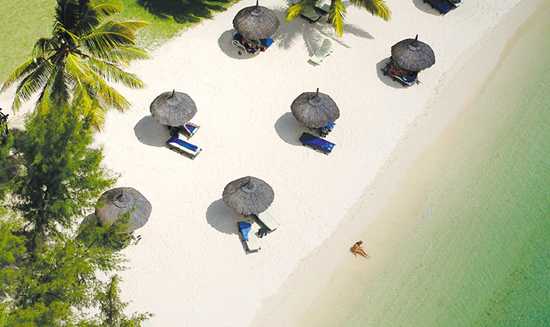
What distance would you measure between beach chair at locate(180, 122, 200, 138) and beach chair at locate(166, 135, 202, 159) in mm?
393

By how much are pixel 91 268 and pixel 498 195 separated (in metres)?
14.0

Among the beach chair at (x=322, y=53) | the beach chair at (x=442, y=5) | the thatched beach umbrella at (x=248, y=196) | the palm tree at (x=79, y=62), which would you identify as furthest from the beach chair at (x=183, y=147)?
the beach chair at (x=442, y=5)

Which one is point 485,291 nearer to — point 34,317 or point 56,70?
point 34,317

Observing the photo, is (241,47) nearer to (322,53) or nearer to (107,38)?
(322,53)

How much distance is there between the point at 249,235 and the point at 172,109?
5.23 metres

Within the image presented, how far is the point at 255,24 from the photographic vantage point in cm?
2166

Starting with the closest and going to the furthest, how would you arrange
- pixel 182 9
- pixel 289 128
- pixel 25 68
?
pixel 25 68 < pixel 289 128 < pixel 182 9

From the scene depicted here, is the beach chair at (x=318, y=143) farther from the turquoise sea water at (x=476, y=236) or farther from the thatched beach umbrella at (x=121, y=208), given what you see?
the thatched beach umbrella at (x=121, y=208)

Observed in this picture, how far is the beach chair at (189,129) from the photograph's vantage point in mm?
19141

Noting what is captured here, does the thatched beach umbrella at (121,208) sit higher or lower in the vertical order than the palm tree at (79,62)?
lower

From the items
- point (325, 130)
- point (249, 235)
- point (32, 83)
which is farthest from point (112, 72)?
point (325, 130)

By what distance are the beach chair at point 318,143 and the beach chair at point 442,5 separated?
34.6 feet

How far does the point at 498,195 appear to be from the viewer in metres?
19.1

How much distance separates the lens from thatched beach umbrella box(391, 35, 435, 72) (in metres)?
21.5
